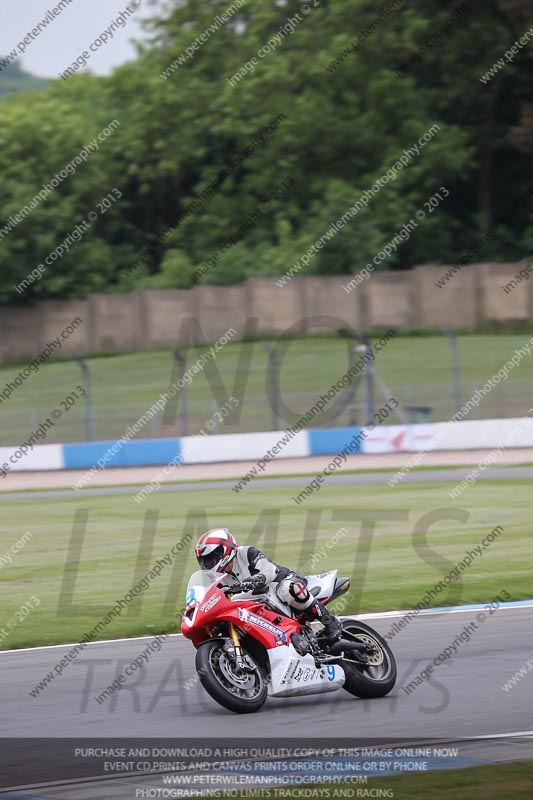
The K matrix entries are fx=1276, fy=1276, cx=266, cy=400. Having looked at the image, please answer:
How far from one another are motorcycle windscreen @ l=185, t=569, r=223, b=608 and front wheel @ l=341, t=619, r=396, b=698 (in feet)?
3.25

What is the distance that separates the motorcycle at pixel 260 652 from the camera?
323 inches

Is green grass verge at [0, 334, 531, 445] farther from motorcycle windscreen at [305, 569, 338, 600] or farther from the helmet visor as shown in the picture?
the helmet visor

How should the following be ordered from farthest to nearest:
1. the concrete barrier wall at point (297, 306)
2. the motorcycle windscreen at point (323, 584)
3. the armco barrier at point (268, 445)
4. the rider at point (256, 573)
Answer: the concrete barrier wall at point (297, 306) < the armco barrier at point (268, 445) < the motorcycle windscreen at point (323, 584) < the rider at point (256, 573)

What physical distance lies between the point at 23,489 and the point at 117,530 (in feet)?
24.4

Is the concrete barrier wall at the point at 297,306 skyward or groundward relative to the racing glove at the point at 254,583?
groundward

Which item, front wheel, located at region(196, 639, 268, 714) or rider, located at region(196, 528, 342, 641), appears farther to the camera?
rider, located at region(196, 528, 342, 641)

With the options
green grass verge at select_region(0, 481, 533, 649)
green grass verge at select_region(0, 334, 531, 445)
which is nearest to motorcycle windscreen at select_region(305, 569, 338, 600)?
green grass verge at select_region(0, 481, 533, 649)

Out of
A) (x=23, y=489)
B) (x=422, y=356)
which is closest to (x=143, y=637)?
(x=23, y=489)

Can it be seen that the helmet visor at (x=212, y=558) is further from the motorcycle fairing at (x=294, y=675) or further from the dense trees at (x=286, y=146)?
the dense trees at (x=286, y=146)

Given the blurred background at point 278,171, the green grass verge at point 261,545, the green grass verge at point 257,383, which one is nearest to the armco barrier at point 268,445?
the green grass verge at point 257,383

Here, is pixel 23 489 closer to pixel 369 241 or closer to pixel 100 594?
pixel 100 594

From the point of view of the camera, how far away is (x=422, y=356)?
4206 centimetres

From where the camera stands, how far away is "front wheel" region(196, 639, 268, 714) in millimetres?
8070

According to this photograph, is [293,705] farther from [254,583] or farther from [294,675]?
[254,583]
